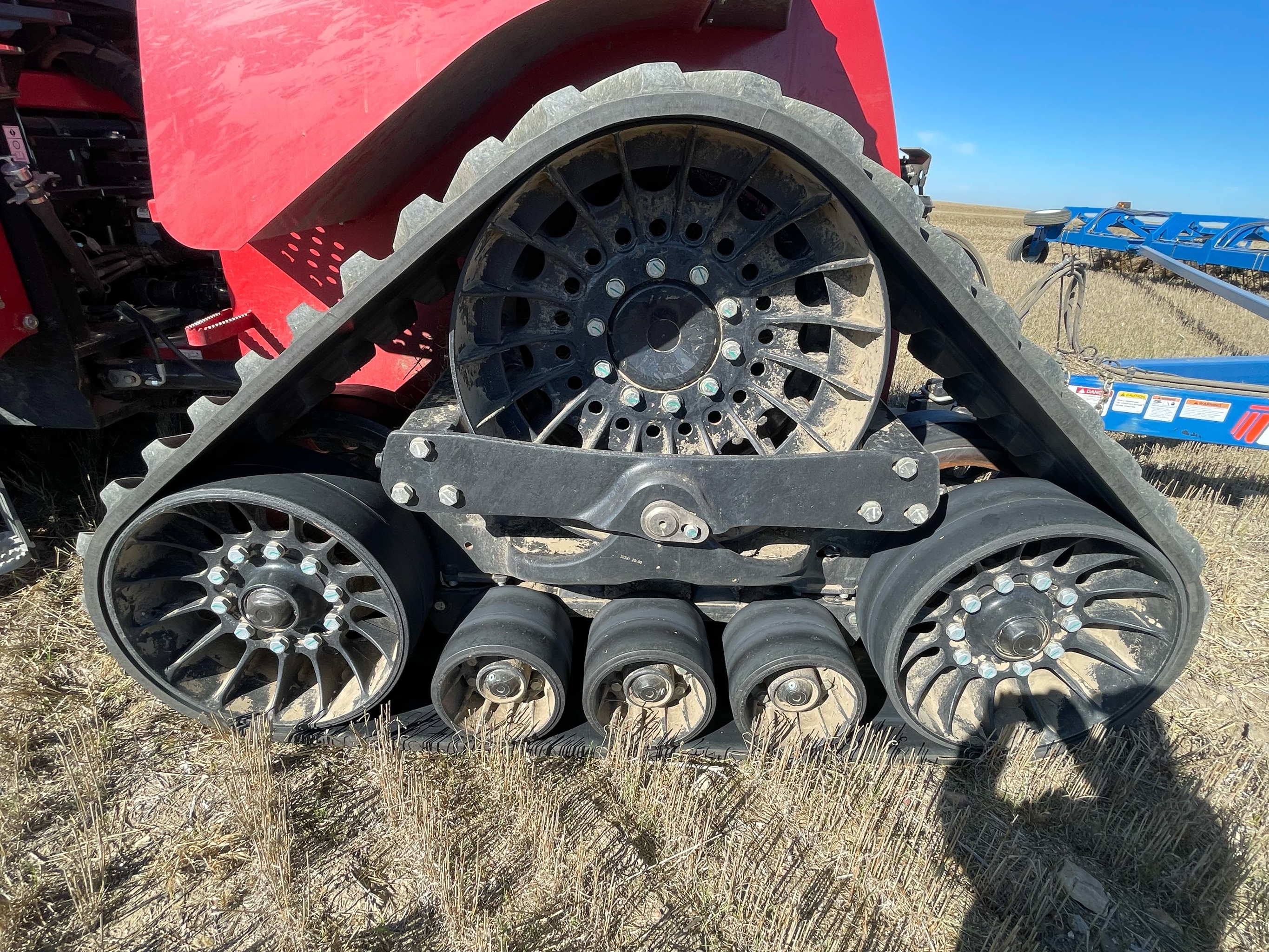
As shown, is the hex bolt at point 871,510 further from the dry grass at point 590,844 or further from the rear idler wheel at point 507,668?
the rear idler wheel at point 507,668

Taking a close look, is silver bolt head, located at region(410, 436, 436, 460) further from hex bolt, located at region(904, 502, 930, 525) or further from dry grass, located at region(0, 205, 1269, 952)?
hex bolt, located at region(904, 502, 930, 525)

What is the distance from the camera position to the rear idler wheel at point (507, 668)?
215 centimetres

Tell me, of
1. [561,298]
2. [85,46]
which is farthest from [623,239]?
[85,46]

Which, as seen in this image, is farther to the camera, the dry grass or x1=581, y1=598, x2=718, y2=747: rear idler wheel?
x1=581, y1=598, x2=718, y2=747: rear idler wheel

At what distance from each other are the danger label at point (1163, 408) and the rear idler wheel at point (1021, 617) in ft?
4.87

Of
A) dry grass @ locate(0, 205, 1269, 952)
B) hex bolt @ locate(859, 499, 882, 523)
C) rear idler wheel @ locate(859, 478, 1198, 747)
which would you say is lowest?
dry grass @ locate(0, 205, 1269, 952)

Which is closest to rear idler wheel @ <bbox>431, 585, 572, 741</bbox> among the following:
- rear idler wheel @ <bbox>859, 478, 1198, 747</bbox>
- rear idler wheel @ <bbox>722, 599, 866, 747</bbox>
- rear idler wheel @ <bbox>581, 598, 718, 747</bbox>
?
rear idler wheel @ <bbox>581, 598, 718, 747</bbox>

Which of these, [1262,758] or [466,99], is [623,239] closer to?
[466,99]

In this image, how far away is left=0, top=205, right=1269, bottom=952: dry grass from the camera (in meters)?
1.83

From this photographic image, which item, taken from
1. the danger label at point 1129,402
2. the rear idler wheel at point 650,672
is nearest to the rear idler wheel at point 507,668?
the rear idler wheel at point 650,672

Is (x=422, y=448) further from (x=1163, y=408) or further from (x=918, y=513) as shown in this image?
(x=1163, y=408)

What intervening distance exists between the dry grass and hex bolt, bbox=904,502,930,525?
81 centimetres

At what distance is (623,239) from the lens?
76.4 inches

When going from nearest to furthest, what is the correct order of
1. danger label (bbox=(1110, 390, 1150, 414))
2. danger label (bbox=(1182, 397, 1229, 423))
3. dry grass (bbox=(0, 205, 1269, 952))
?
dry grass (bbox=(0, 205, 1269, 952))
danger label (bbox=(1182, 397, 1229, 423))
danger label (bbox=(1110, 390, 1150, 414))
